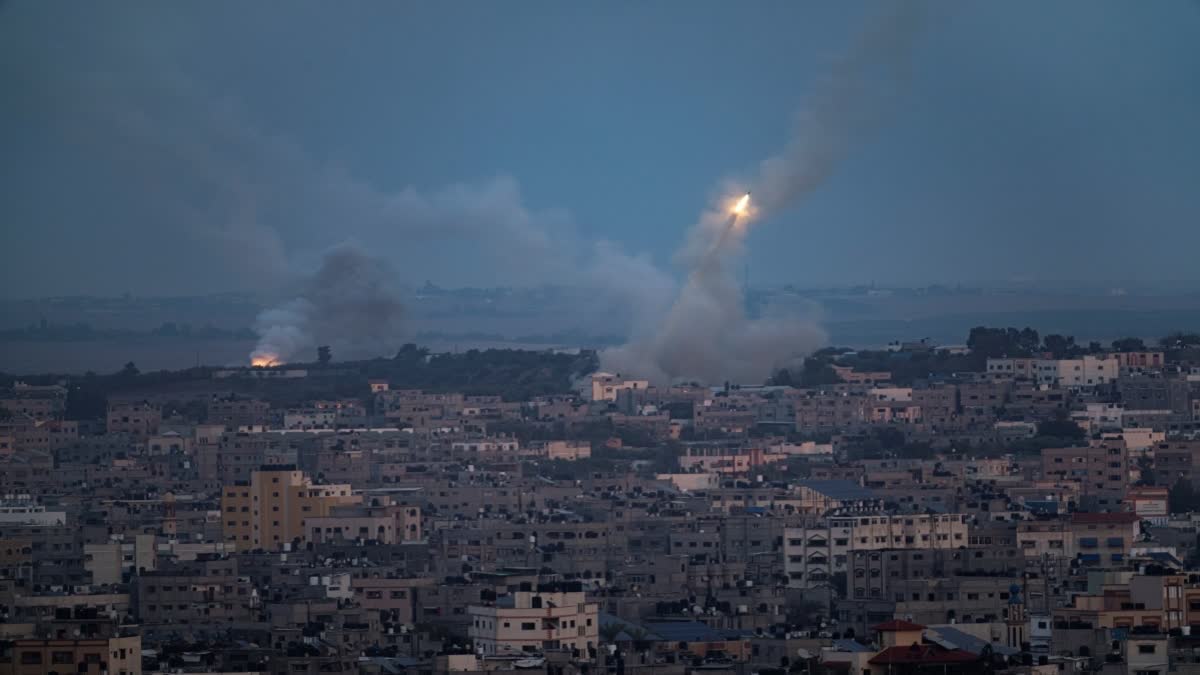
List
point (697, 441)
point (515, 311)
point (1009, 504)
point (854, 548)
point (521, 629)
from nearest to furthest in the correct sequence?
point (521, 629) → point (854, 548) → point (1009, 504) → point (697, 441) → point (515, 311)

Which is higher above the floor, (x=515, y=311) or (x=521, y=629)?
(x=515, y=311)

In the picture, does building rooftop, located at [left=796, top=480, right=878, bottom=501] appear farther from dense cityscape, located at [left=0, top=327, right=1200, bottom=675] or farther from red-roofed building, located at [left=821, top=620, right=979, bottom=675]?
red-roofed building, located at [left=821, top=620, right=979, bottom=675]

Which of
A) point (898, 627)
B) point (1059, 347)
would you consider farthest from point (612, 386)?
point (898, 627)

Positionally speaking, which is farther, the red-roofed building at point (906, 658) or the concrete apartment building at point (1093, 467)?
the concrete apartment building at point (1093, 467)

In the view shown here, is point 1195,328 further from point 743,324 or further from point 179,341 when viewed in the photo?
point 179,341

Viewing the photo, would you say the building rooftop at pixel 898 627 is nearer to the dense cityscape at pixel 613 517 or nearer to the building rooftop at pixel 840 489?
the dense cityscape at pixel 613 517

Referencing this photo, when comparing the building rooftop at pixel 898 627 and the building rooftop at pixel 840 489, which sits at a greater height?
the building rooftop at pixel 840 489

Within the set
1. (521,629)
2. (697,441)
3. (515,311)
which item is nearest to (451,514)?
(697,441)

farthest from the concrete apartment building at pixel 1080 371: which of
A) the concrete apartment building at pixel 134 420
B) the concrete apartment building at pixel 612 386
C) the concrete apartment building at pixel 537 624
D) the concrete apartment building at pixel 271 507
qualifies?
the concrete apartment building at pixel 537 624
